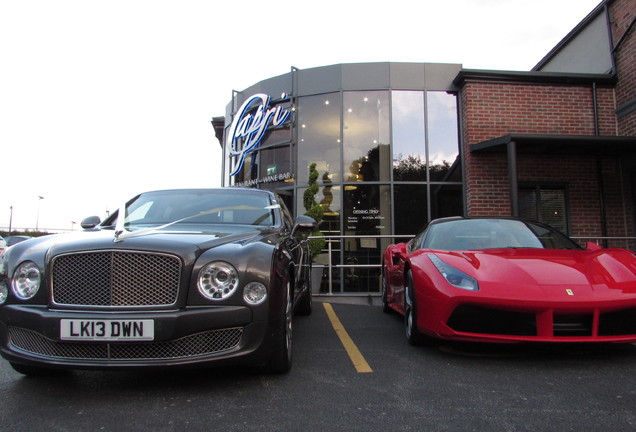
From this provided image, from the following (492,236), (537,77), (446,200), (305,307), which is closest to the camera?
(492,236)

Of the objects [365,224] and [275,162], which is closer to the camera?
[365,224]

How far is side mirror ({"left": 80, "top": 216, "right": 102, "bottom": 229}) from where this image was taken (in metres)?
3.82

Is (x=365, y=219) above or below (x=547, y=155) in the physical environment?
below

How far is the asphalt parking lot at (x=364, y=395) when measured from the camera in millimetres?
2125

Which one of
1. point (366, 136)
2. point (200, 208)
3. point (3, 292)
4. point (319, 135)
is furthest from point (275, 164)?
point (3, 292)

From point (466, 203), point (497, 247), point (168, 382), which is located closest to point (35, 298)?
point (168, 382)

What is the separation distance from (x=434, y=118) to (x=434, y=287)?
8209mm

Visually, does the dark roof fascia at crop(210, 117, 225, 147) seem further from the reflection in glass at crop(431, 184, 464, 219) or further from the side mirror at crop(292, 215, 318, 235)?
the side mirror at crop(292, 215, 318, 235)

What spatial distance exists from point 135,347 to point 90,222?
196cm

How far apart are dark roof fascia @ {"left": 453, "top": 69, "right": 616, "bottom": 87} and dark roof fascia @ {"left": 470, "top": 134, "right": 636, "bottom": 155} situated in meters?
1.68

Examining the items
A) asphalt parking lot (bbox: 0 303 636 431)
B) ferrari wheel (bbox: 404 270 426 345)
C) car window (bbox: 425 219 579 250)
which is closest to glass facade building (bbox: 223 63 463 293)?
car window (bbox: 425 219 579 250)

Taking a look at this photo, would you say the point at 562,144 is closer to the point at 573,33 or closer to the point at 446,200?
the point at 446,200

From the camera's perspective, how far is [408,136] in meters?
10.7

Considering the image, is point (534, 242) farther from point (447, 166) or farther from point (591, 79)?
point (591, 79)
